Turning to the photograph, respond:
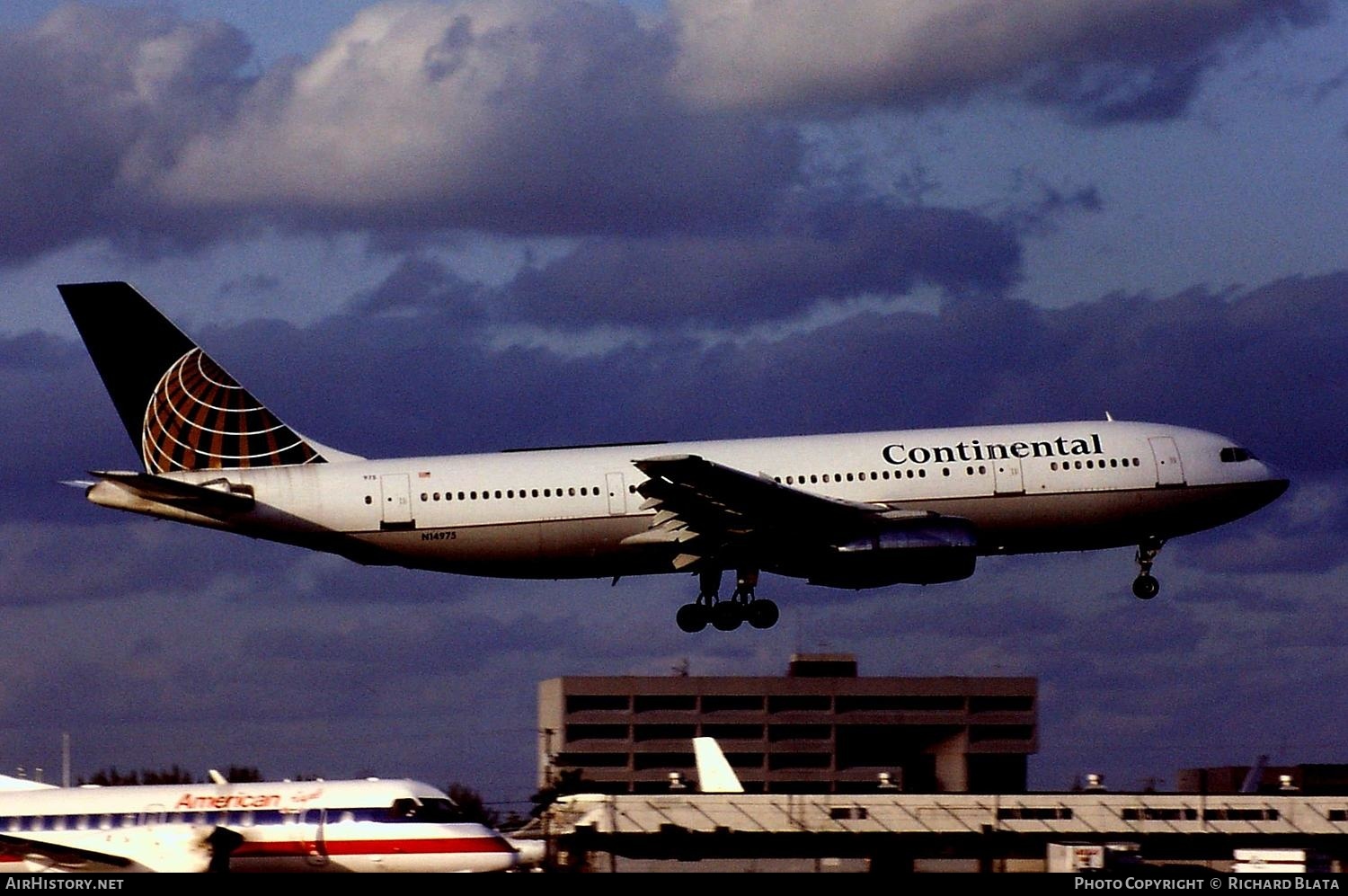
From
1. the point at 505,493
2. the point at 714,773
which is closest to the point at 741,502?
the point at 505,493

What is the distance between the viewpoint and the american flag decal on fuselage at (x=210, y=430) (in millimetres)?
64875

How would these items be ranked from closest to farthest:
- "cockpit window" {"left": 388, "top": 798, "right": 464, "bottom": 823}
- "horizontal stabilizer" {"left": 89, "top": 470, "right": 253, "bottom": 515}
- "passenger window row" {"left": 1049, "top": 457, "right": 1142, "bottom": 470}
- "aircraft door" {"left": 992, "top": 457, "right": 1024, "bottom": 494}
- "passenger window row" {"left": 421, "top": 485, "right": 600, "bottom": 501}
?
1. "cockpit window" {"left": 388, "top": 798, "right": 464, "bottom": 823}
2. "horizontal stabilizer" {"left": 89, "top": 470, "right": 253, "bottom": 515}
3. "passenger window row" {"left": 421, "top": 485, "right": 600, "bottom": 501}
4. "aircraft door" {"left": 992, "top": 457, "right": 1024, "bottom": 494}
5. "passenger window row" {"left": 1049, "top": 457, "right": 1142, "bottom": 470}

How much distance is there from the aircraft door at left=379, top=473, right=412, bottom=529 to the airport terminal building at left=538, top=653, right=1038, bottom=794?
114 meters

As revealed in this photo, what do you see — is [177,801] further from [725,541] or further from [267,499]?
[725,541]

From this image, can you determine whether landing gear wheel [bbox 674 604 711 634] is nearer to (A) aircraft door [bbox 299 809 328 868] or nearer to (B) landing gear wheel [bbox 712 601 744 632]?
(B) landing gear wheel [bbox 712 601 744 632]

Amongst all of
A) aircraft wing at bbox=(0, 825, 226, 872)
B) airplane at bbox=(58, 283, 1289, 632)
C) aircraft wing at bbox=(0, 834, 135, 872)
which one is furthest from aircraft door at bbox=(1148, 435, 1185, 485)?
aircraft wing at bbox=(0, 834, 135, 872)

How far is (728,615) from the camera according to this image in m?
65.0

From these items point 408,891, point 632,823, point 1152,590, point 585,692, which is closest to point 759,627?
point 1152,590

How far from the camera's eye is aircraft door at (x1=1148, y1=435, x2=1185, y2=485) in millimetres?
63562

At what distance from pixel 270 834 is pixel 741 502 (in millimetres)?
18191

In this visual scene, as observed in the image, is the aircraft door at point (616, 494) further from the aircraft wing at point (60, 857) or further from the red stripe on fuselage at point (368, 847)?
the aircraft wing at point (60, 857)

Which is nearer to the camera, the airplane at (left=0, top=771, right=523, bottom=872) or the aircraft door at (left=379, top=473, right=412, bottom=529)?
the airplane at (left=0, top=771, right=523, bottom=872)

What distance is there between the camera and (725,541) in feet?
207

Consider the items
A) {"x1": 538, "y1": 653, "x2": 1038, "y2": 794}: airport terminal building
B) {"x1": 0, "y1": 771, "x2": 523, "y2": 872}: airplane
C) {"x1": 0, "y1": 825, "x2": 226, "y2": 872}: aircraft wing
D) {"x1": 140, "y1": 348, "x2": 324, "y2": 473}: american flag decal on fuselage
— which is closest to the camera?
{"x1": 0, "y1": 825, "x2": 226, "y2": 872}: aircraft wing
